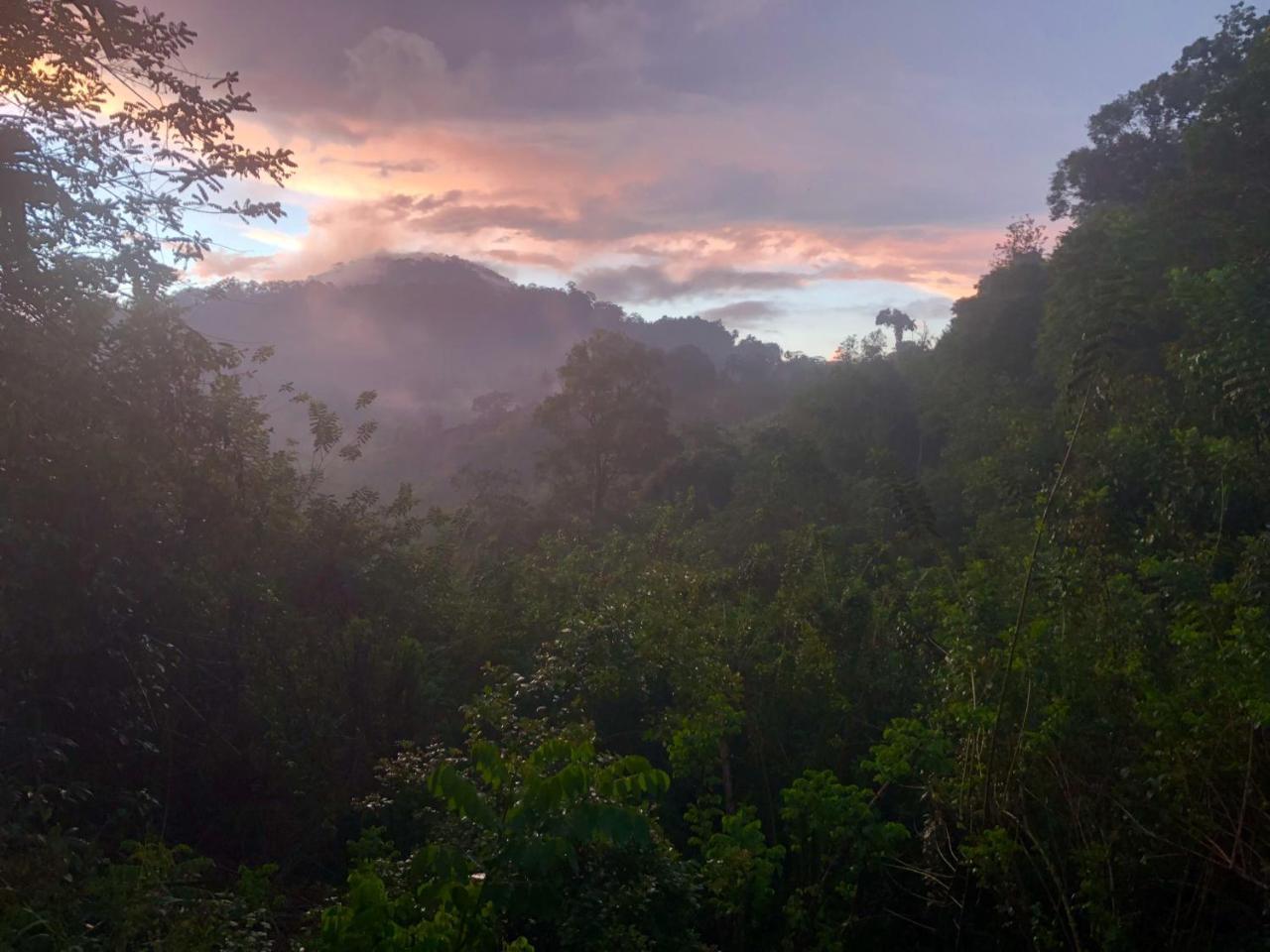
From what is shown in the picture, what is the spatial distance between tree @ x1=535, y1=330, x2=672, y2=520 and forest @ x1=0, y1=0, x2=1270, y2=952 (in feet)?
49.2

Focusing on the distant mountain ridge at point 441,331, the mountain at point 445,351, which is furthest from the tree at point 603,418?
the distant mountain ridge at point 441,331

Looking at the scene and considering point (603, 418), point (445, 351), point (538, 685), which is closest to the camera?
point (538, 685)

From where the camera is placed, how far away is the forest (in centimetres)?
420

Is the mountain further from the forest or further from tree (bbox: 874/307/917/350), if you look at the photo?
the forest

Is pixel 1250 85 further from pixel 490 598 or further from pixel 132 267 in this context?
pixel 132 267

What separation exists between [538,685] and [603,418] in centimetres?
2067

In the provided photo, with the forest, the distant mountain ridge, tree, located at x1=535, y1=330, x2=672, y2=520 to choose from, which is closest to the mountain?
the distant mountain ridge

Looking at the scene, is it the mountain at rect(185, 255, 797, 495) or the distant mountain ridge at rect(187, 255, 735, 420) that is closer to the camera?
the mountain at rect(185, 255, 797, 495)

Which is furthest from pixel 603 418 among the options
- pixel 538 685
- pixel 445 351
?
pixel 445 351

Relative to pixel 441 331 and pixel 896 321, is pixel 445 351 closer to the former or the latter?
pixel 441 331

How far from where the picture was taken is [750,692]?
8750 mm

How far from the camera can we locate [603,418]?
28.5 metres

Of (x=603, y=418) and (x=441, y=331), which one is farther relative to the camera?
(x=441, y=331)

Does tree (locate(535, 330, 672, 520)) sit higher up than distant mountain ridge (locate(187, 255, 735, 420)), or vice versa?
distant mountain ridge (locate(187, 255, 735, 420))
